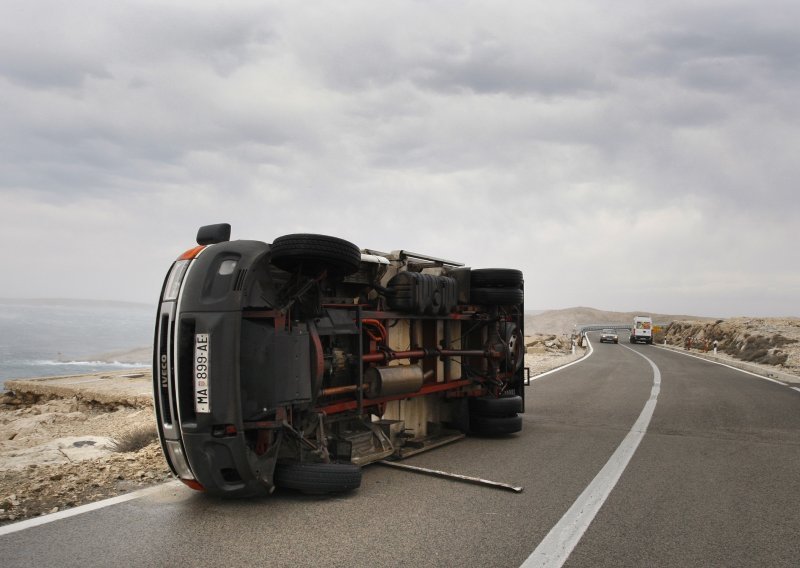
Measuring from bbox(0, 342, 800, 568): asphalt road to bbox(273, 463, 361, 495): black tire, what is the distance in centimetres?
12

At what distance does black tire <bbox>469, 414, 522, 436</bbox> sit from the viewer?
8.39 metres

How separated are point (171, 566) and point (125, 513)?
4.18 feet

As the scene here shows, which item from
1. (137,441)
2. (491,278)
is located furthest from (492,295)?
(137,441)

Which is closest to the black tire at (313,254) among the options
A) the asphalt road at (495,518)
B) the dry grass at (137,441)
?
the asphalt road at (495,518)

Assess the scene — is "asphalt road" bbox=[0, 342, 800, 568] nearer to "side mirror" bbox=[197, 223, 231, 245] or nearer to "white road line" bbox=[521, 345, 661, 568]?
"white road line" bbox=[521, 345, 661, 568]

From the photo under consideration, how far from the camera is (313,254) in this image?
200 inches

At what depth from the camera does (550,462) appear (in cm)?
695

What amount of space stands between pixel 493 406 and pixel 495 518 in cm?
365

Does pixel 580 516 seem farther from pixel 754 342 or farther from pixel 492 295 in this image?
pixel 754 342

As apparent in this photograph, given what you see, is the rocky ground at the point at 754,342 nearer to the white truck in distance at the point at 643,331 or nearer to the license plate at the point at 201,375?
the white truck in distance at the point at 643,331

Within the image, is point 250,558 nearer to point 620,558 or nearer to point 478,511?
point 478,511

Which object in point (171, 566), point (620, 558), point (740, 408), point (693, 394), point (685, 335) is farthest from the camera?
point (685, 335)

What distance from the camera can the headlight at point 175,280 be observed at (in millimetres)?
5065

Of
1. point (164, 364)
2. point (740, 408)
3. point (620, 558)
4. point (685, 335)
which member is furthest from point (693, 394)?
point (685, 335)
